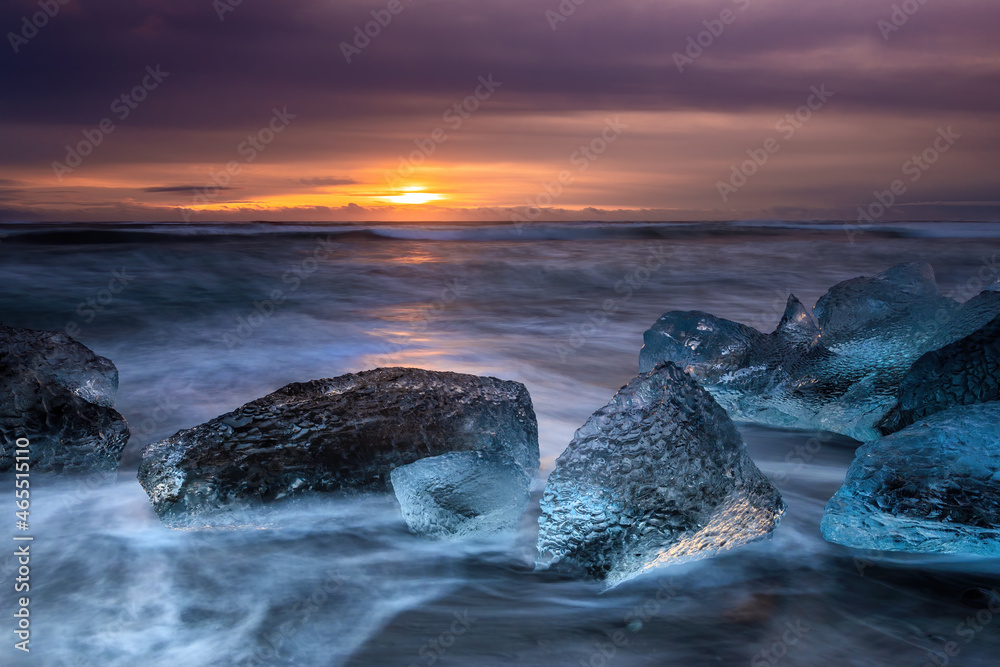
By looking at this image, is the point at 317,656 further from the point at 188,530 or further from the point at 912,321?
the point at 912,321

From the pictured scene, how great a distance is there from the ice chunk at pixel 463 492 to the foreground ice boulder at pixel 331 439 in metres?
0.13

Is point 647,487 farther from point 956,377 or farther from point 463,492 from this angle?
point 956,377

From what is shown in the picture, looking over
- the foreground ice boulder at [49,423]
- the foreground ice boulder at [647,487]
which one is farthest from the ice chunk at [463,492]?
the foreground ice boulder at [49,423]

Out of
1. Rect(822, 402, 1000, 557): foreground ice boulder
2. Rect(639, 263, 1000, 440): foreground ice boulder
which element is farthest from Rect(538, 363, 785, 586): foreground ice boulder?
Rect(639, 263, 1000, 440): foreground ice boulder

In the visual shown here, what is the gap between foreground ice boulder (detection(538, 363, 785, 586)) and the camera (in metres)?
2.29

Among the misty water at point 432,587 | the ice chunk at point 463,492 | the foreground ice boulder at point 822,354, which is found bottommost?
the misty water at point 432,587

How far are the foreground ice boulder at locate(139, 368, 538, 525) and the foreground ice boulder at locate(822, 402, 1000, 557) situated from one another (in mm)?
1206

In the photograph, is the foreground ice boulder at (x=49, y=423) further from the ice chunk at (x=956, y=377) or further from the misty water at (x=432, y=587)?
the ice chunk at (x=956, y=377)

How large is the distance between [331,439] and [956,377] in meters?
2.57

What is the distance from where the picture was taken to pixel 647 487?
229 centimetres

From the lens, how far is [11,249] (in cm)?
1596

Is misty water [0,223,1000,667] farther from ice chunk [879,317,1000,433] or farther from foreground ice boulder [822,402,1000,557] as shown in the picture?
ice chunk [879,317,1000,433]

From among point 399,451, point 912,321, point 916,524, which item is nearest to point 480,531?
point 399,451

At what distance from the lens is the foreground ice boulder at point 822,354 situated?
12.6 ft
